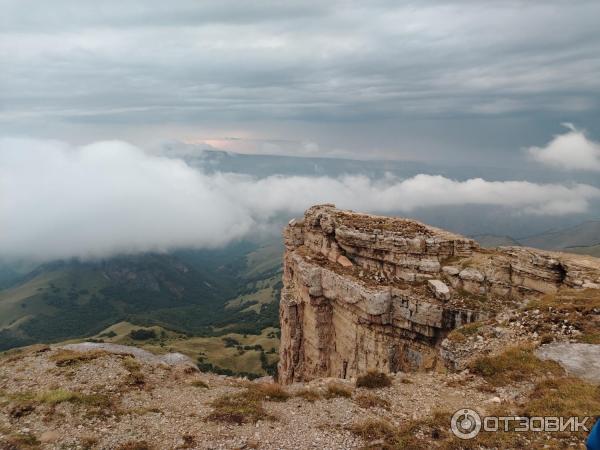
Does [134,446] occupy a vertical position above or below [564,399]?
below

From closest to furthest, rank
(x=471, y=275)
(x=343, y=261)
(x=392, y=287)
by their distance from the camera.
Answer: (x=471, y=275)
(x=392, y=287)
(x=343, y=261)

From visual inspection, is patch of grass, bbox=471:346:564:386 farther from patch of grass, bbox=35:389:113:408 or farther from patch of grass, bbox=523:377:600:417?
patch of grass, bbox=35:389:113:408

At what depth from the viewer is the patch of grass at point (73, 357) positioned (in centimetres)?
3038

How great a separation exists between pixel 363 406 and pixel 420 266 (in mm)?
22683

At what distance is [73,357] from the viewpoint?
31141mm

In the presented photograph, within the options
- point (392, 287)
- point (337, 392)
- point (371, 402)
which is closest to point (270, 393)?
point (337, 392)

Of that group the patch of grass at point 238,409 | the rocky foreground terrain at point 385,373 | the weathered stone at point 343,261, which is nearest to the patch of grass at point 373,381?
the rocky foreground terrain at point 385,373

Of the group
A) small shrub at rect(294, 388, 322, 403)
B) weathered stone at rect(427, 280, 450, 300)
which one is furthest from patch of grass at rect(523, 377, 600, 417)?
weathered stone at rect(427, 280, 450, 300)

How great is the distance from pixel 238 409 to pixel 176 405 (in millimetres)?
4125

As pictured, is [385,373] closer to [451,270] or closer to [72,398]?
[451,270]

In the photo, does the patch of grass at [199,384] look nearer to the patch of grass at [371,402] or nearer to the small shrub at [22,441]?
the small shrub at [22,441]

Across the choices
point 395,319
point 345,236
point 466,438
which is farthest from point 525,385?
point 345,236

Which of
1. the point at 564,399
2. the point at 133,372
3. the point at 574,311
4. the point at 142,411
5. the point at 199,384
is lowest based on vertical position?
the point at 199,384

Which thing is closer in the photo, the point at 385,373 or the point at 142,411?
the point at 142,411
